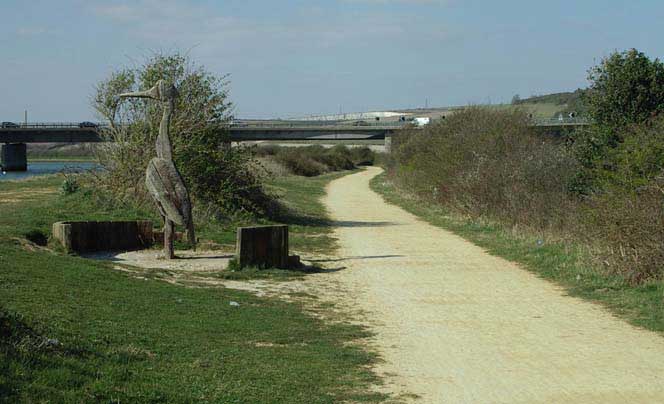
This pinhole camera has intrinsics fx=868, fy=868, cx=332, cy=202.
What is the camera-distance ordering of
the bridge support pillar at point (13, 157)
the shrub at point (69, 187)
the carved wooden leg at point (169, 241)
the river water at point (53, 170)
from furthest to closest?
the bridge support pillar at point (13, 157)
the river water at point (53, 170)
the shrub at point (69, 187)
the carved wooden leg at point (169, 241)

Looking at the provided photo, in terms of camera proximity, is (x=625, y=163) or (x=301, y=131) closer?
(x=625, y=163)

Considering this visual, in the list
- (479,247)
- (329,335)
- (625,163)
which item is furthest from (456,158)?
(329,335)

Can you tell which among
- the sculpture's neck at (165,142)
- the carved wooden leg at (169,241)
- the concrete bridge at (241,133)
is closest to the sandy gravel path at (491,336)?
the carved wooden leg at (169,241)

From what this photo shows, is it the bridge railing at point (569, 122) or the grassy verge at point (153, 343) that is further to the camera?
the bridge railing at point (569, 122)

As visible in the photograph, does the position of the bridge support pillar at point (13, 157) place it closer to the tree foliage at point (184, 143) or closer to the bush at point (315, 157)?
the bush at point (315, 157)

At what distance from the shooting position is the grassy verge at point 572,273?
12720 mm

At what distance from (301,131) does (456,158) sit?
4923 cm

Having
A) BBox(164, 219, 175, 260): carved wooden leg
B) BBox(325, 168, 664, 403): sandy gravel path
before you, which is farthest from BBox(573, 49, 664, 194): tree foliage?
BBox(164, 219, 175, 260): carved wooden leg

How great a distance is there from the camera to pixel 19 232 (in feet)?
56.4

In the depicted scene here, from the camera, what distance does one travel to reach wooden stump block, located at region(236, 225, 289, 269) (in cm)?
1669

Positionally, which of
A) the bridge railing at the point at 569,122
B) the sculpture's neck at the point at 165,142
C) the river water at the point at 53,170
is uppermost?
the bridge railing at the point at 569,122

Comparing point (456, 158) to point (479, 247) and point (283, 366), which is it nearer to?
point (479, 247)

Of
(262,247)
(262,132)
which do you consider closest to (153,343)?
(262,247)

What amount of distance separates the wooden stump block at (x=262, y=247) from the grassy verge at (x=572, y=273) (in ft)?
16.7
